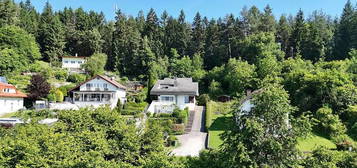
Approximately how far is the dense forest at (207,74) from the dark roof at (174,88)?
4014 millimetres

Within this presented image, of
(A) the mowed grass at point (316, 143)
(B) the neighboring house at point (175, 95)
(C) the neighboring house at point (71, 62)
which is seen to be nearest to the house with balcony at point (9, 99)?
(B) the neighboring house at point (175, 95)

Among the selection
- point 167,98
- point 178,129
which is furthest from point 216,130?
point 167,98

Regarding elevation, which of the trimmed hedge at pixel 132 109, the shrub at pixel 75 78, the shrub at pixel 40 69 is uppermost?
the shrub at pixel 40 69

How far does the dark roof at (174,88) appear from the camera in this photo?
48.2 metres

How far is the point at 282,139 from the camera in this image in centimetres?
1239

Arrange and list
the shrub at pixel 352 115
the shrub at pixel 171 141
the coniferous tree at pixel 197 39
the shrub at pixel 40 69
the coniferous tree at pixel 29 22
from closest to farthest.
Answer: the shrub at pixel 171 141, the shrub at pixel 352 115, the shrub at pixel 40 69, the coniferous tree at pixel 197 39, the coniferous tree at pixel 29 22

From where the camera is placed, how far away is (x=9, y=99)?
4481 centimetres

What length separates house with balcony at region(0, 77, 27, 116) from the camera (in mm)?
43719

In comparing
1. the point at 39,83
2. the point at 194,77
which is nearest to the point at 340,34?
the point at 194,77

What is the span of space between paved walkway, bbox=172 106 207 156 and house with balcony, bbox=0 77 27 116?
2507 centimetres

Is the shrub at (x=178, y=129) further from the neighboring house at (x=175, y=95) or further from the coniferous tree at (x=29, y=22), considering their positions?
the coniferous tree at (x=29, y=22)

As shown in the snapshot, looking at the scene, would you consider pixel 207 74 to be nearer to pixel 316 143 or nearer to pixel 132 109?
pixel 132 109

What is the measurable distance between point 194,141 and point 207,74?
31523 millimetres

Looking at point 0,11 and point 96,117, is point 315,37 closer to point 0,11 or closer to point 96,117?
point 96,117
